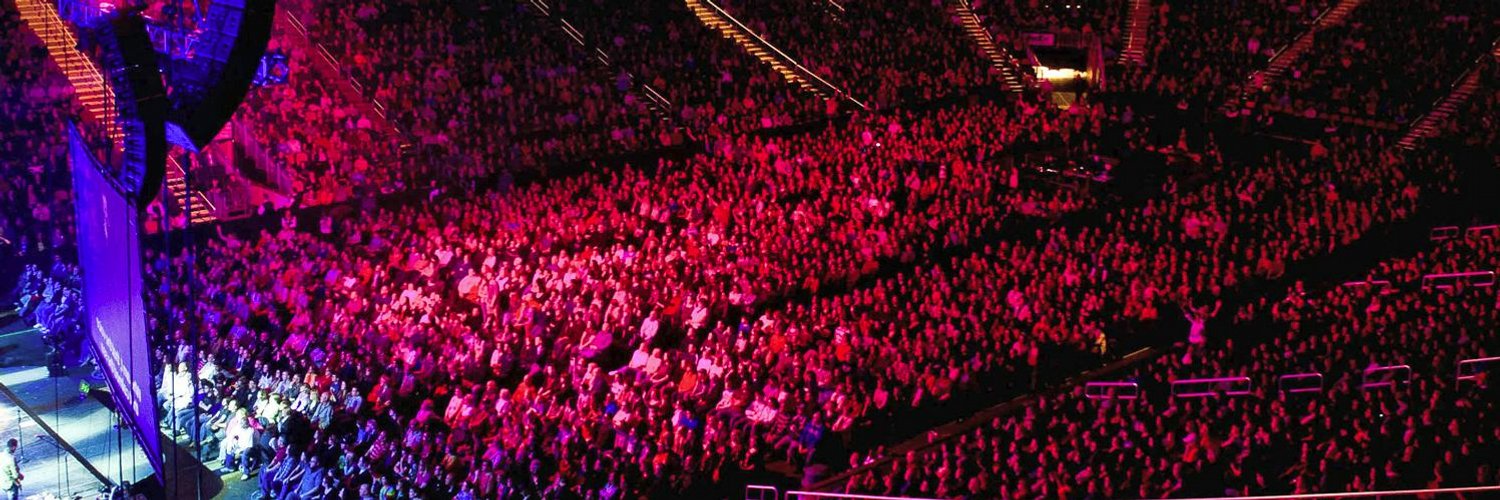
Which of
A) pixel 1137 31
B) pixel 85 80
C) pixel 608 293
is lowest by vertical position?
pixel 608 293

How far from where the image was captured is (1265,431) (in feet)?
45.5

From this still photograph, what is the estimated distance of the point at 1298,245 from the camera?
1977cm

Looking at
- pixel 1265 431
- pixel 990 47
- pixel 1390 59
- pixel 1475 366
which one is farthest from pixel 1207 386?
pixel 990 47

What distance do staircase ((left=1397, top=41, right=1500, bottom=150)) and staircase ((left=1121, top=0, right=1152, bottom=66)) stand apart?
5.74 meters

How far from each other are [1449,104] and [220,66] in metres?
25.4

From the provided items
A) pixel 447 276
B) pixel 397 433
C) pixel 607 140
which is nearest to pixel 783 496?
pixel 397 433

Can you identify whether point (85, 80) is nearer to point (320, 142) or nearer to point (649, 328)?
point (320, 142)

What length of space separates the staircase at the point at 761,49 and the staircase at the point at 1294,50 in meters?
8.08

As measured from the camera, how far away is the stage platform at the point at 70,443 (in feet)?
50.5

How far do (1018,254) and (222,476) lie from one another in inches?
407

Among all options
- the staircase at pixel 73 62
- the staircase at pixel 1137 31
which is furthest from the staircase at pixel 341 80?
the staircase at pixel 1137 31

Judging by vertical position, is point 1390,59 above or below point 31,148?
above

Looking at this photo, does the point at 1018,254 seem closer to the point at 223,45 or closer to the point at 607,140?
the point at 607,140

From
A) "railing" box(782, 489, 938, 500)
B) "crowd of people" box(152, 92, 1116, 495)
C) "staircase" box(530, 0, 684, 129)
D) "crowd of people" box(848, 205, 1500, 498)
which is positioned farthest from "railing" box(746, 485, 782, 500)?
"staircase" box(530, 0, 684, 129)
